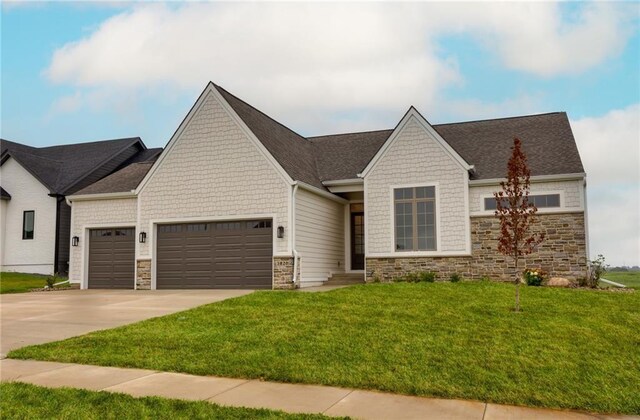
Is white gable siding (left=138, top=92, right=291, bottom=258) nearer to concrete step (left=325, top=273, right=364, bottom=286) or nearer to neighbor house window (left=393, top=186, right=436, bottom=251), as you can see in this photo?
concrete step (left=325, top=273, right=364, bottom=286)

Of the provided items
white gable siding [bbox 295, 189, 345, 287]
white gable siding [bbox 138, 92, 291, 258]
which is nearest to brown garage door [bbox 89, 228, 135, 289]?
white gable siding [bbox 138, 92, 291, 258]

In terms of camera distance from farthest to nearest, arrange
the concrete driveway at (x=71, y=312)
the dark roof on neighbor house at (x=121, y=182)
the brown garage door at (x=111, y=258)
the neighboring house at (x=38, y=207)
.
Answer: the neighboring house at (x=38, y=207) < the dark roof on neighbor house at (x=121, y=182) < the brown garage door at (x=111, y=258) < the concrete driveway at (x=71, y=312)

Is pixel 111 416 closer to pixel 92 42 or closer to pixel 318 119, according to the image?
pixel 92 42

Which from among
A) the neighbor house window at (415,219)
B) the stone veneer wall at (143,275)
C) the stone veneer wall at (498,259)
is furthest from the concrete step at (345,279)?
the stone veneer wall at (143,275)

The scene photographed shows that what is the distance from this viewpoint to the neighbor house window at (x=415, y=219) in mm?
18484

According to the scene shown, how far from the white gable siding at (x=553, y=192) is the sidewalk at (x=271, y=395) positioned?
12.8 meters

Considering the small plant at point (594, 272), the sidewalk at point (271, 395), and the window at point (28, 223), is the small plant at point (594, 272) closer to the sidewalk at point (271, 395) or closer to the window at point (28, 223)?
the sidewalk at point (271, 395)

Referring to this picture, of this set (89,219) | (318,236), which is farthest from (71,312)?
(89,219)

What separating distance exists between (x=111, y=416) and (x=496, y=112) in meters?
21.9

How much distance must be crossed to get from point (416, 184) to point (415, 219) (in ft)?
4.05

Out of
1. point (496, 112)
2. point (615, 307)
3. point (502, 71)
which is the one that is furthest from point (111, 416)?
point (496, 112)

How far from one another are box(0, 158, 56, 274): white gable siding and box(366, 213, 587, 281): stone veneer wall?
18136mm

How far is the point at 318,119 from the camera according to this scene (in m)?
32.0

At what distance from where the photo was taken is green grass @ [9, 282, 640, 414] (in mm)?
6578
